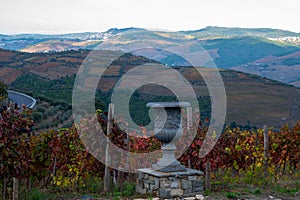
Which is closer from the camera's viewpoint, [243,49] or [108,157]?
[108,157]

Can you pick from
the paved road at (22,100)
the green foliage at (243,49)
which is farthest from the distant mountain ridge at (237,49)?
the paved road at (22,100)

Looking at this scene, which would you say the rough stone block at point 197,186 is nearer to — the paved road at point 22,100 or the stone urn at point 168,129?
the stone urn at point 168,129

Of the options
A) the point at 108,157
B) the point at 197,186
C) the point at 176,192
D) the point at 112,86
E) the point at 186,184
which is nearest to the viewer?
the point at 176,192

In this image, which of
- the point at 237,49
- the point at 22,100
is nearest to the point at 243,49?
the point at 237,49

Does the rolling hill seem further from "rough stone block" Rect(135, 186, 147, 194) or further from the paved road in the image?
"rough stone block" Rect(135, 186, 147, 194)

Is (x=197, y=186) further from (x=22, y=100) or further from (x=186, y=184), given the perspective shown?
(x=22, y=100)

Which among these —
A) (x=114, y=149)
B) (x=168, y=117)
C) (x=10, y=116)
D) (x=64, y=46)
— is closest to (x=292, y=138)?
(x=168, y=117)

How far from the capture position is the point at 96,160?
921 cm

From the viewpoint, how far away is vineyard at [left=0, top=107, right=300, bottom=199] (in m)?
7.22

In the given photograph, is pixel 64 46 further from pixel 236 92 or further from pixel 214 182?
pixel 214 182

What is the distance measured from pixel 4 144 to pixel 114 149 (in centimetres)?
301

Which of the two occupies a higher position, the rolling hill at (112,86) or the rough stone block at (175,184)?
the rough stone block at (175,184)

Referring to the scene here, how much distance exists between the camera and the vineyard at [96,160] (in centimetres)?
722

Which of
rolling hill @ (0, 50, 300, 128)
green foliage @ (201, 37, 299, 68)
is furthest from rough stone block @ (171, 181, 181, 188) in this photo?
green foliage @ (201, 37, 299, 68)
